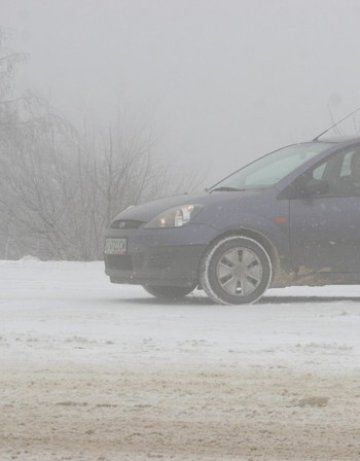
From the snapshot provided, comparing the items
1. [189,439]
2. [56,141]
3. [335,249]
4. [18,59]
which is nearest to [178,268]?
[335,249]

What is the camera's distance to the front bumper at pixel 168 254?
10.1 m

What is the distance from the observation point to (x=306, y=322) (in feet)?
27.9

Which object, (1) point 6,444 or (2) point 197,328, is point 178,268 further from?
(1) point 6,444

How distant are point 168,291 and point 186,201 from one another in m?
1.18

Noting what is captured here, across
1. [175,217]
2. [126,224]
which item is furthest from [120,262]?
[175,217]

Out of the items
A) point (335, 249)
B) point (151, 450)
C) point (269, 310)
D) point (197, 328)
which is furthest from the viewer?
point (335, 249)

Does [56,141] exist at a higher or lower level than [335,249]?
higher

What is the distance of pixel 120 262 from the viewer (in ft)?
34.1

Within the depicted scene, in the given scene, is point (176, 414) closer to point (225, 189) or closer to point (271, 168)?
point (225, 189)

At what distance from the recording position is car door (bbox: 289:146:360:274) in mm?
10227

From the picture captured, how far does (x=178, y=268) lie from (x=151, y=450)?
5995 millimetres

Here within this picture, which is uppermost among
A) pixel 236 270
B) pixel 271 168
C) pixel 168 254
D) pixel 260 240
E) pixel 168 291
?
pixel 271 168

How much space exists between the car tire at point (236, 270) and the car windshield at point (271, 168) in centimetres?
75

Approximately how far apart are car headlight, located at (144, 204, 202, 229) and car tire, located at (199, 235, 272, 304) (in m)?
0.36
